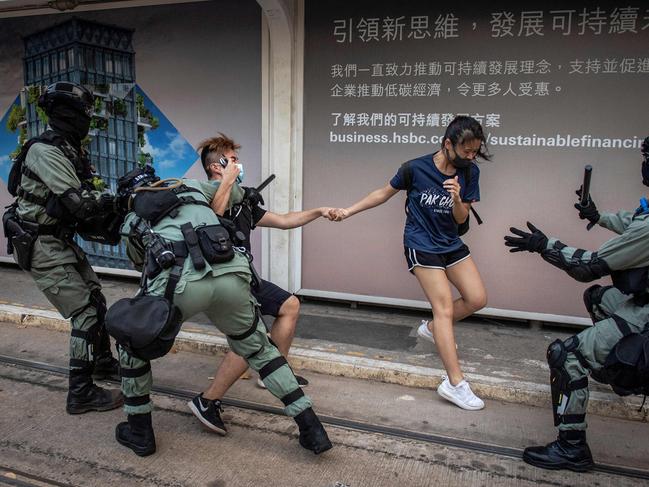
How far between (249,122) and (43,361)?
2.81 metres

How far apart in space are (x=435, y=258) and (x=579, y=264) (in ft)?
3.39

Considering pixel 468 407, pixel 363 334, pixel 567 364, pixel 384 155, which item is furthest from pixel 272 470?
pixel 384 155

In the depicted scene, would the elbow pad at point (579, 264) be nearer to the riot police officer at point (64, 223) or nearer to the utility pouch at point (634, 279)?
the utility pouch at point (634, 279)

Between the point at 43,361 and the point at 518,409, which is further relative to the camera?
the point at 43,361

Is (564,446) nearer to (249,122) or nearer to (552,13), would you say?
(552,13)

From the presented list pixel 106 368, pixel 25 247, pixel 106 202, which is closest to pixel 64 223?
pixel 25 247

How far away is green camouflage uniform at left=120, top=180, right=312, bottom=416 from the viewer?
9.18ft

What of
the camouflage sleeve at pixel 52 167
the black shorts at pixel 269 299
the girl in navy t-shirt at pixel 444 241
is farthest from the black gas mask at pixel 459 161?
the camouflage sleeve at pixel 52 167

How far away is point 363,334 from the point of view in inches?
194

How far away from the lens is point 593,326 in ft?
9.57

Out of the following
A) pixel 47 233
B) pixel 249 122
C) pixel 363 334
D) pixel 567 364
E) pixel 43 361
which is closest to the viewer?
pixel 567 364

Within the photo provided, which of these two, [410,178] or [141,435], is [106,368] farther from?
[410,178]

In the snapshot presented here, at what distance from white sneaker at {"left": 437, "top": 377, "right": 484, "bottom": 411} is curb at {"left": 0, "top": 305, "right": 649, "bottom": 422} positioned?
22cm

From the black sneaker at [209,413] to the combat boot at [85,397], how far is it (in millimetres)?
A: 665
